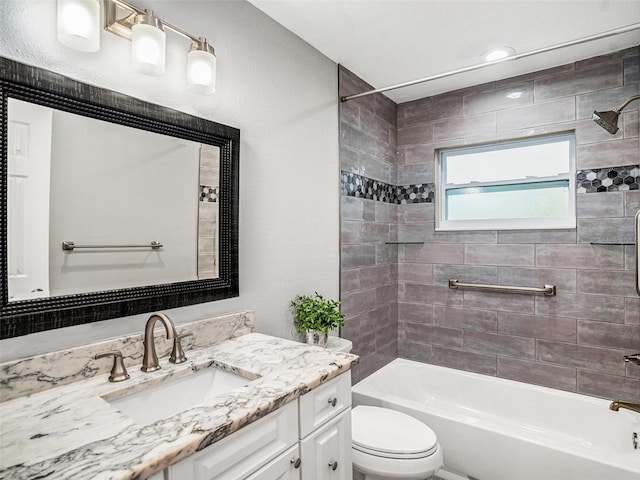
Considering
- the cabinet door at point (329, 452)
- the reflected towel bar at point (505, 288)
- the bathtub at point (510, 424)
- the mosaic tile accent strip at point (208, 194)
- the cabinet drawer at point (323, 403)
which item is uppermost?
the mosaic tile accent strip at point (208, 194)

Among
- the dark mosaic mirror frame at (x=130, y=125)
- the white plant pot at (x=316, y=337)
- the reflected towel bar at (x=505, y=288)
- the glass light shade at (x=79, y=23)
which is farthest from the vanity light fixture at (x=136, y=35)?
the reflected towel bar at (x=505, y=288)

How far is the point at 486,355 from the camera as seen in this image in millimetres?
2777

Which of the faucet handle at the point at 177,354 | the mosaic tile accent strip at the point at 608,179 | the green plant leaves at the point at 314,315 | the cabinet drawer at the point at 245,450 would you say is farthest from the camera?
the mosaic tile accent strip at the point at 608,179

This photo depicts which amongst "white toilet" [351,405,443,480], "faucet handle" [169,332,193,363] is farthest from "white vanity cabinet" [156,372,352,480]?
"faucet handle" [169,332,193,363]

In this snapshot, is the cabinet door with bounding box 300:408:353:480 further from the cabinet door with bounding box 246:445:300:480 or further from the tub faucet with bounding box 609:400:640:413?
the tub faucet with bounding box 609:400:640:413

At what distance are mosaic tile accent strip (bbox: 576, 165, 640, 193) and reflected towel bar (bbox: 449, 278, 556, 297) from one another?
67 centimetres

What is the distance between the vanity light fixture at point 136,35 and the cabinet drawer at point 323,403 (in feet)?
3.99

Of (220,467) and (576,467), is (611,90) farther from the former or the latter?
(220,467)

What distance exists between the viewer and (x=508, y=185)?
9.11ft

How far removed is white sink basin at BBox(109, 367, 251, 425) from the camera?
1201mm

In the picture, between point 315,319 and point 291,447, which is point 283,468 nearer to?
point 291,447

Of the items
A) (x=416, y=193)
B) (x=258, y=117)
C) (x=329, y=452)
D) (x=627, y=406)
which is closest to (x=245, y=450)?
(x=329, y=452)

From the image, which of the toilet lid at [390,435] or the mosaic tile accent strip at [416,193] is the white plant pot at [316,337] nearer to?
the toilet lid at [390,435]

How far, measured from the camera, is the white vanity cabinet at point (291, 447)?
3.07ft
